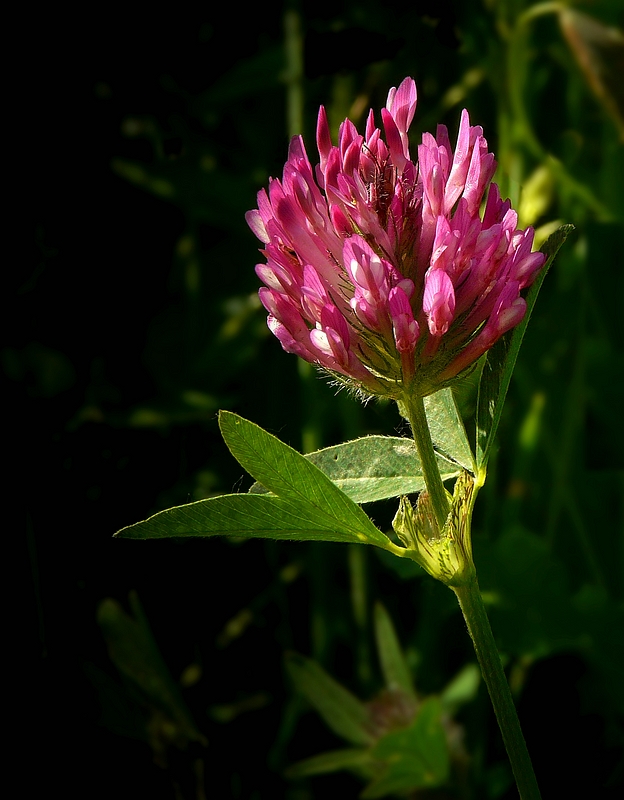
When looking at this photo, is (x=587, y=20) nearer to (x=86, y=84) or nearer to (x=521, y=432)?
(x=521, y=432)

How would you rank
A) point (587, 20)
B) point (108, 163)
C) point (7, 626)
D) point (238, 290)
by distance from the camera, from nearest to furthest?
point (7, 626) < point (587, 20) < point (108, 163) < point (238, 290)

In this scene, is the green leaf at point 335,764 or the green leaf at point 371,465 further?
the green leaf at point 335,764

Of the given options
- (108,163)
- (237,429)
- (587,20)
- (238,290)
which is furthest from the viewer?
(238,290)

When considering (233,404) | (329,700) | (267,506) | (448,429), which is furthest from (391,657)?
(267,506)

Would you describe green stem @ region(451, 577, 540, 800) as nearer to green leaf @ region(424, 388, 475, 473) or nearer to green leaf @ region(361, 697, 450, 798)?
green leaf @ region(424, 388, 475, 473)

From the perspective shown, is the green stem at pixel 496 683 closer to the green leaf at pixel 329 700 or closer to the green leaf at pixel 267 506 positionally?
the green leaf at pixel 267 506

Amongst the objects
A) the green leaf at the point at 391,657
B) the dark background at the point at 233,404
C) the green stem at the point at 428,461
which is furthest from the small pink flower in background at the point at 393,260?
the green leaf at the point at 391,657

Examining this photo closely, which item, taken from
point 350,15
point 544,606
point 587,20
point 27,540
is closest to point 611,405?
point 544,606
